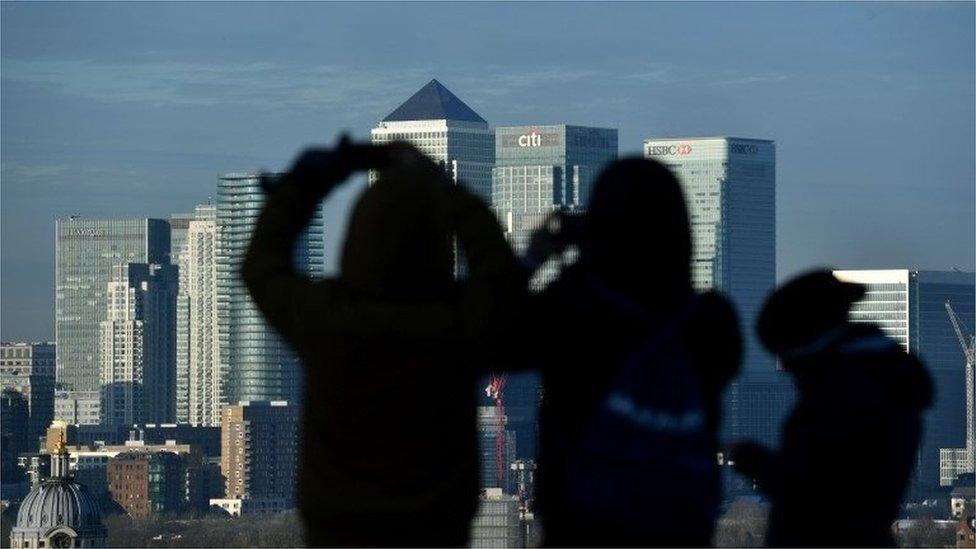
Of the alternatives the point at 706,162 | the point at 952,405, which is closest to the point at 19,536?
the point at 952,405

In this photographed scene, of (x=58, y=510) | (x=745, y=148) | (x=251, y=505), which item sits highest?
(x=745, y=148)

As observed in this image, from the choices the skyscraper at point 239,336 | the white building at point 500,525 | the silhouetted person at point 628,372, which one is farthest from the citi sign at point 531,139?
the silhouetted person at point 628,372

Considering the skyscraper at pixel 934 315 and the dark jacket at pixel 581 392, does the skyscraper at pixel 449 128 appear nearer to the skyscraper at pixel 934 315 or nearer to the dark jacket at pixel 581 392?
the skyscraper at pixel 934 315

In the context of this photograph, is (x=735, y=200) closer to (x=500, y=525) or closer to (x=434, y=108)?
(x=434, y=108)

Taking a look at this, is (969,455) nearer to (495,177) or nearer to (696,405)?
(495,177)

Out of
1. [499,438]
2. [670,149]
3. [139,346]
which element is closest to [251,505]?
[499,438]

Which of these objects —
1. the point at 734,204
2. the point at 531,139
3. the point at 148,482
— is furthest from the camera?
the point at 531,139

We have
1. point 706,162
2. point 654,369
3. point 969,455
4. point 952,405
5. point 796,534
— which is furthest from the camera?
point 706,162
